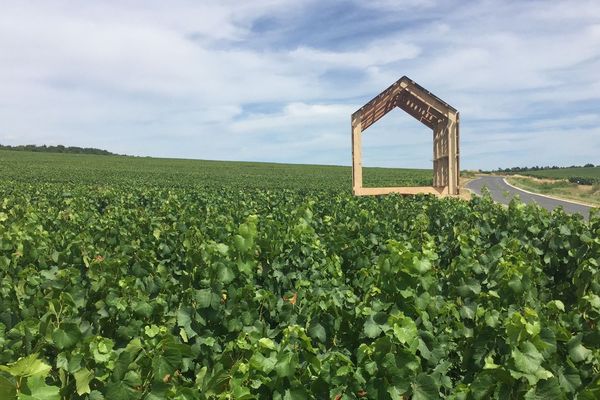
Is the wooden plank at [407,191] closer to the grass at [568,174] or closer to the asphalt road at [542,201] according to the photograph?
the asphalt road at [542,201]

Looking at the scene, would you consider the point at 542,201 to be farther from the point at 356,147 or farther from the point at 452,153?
the point at 356,147

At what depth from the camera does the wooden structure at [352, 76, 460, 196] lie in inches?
585

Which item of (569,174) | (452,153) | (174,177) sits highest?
(452,153)

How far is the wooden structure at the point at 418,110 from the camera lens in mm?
14859

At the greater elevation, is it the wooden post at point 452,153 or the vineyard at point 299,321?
the wooden post at point 452,153

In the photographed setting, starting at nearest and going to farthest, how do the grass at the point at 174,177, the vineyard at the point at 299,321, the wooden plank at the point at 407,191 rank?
the vineyard at the point at 299,321 → the wooden plank at the point at 407,191 → the grass at the point at 174,177

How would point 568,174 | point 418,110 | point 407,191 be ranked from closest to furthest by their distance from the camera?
point 407,191, point 418,110, point 568,174

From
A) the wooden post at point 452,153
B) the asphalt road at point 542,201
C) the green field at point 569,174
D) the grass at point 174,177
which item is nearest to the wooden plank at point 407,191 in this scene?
the wooden post at point 452,153

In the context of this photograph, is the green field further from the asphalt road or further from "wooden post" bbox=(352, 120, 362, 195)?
"wooden post" bbox=(352, 120, 362, 195)

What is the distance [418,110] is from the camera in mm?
16844

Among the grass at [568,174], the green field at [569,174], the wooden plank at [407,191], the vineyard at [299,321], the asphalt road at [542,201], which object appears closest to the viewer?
the vineyard at [299,321]

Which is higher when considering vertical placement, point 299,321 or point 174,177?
point 174,177

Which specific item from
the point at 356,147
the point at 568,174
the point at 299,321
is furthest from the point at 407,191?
the point at 568,174

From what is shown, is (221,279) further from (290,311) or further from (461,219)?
(461,219)
